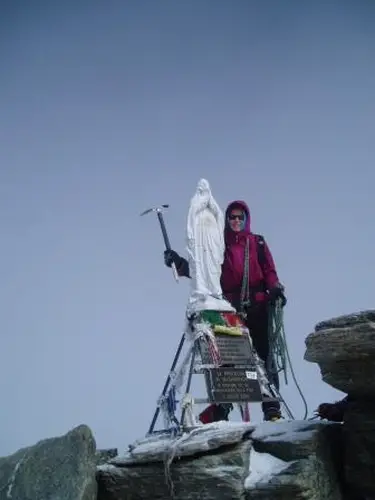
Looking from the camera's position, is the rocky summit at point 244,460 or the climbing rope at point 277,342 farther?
the climbing rope at point 277,342

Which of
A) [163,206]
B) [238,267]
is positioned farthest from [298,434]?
[163,206]

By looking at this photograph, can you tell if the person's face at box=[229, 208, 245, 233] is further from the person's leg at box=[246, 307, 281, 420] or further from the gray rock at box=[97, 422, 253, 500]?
the gray rock at box=[97, 422, 253, 500]

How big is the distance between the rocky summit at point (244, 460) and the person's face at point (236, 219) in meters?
3.09

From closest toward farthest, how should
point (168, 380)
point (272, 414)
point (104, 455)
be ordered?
point (104, 455)
point (168, 380)
point (272, 414)

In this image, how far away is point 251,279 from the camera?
807 cm

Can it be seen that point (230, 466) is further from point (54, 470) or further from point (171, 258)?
point (171, 258)

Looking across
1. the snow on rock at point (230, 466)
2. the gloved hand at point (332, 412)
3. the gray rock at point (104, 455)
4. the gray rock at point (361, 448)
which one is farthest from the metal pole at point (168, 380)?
the gray rock at point (361, 448)

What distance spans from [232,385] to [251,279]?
6.26 ft

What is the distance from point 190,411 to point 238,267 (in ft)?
8.34

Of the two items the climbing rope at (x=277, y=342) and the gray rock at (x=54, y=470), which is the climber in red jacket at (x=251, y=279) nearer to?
the climbing rope at (x=277, y=342)

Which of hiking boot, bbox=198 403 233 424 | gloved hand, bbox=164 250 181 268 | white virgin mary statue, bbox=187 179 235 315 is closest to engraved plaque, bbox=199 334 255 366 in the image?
white virgin mary statue, bbox=187 179 235 315

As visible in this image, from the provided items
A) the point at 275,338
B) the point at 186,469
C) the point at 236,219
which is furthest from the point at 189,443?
the point at 236,219

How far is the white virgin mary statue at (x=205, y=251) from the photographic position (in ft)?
24.0

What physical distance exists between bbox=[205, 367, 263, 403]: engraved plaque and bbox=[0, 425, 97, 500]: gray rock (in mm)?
1523
